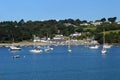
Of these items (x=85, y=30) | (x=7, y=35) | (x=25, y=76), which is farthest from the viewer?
(x=85, y=30)

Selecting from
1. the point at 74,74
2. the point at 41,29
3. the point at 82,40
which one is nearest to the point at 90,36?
the point at 82,40

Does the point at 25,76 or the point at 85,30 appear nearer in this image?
the point at 25,76

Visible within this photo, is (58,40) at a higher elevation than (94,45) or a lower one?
higher

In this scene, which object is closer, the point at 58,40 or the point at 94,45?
the point at 94,45

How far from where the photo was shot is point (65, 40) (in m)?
184

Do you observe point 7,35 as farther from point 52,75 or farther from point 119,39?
point 52,75

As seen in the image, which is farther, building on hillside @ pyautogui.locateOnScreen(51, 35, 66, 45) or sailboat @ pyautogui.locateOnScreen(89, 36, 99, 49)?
building on hillside @ pyautogui.locateOnScreen(51, 35, 66, 45)

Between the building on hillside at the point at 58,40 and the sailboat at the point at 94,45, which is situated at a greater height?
the building on hillside at the point at 58,40

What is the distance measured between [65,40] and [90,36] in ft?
39.3

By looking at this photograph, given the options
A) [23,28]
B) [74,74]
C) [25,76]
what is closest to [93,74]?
[74,74]

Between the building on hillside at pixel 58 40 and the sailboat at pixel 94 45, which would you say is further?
the building on hillside at pixel 58 40

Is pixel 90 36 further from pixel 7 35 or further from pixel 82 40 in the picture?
pixel 7 35

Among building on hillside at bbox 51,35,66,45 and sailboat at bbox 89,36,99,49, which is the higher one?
building on hillside at bbox 51,35,66,45

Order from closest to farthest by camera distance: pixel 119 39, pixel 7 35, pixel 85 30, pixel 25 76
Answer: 1. pixel 25 76
2. pixel 119 39
3. pixel 7 35
4. pixel 85 30
